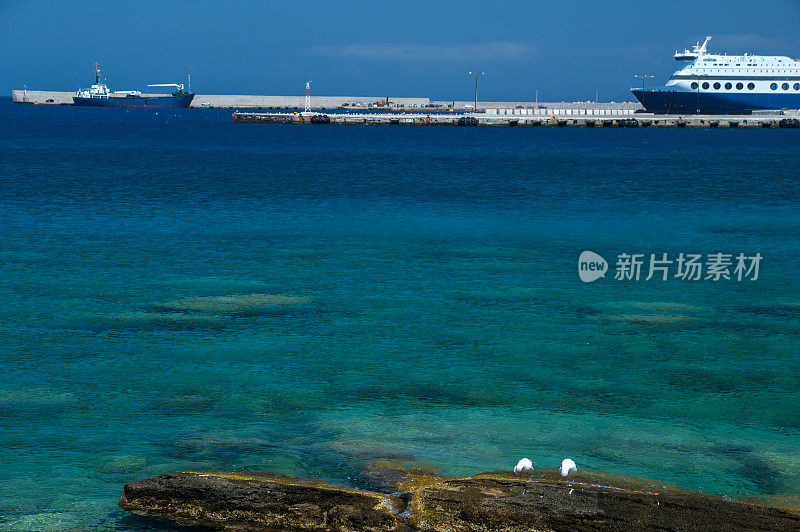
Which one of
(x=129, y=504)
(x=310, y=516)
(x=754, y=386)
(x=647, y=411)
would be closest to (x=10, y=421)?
(x=129, y=504)

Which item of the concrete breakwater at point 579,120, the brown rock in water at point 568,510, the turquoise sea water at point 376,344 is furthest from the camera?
the concrete breakwater at point 579,120

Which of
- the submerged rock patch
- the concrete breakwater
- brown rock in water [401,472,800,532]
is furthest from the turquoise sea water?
the concrete breakwater

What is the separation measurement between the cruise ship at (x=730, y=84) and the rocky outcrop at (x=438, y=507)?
12586cm

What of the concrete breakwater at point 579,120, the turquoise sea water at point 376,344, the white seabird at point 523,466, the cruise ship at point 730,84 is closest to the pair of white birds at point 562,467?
the white seabird at point 523,466

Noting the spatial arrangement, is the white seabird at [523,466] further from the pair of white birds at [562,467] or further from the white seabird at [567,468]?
the white seabird at [567,468]

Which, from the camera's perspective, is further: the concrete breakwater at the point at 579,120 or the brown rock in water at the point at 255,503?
the concrete breakwater at the point at 579,120

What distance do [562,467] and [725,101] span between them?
12728 centimetres

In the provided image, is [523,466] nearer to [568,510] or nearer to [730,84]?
[568,510]

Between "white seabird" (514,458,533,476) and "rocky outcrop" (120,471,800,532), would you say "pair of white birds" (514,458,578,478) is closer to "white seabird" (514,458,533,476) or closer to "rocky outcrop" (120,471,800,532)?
"white seabird" (514,458,533,476)

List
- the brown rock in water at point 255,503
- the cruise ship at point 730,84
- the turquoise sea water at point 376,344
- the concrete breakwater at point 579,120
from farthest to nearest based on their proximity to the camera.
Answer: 1. the cruise ship at point 730,84
2. the concrete breakwater at point 579,120
3. the turquoise sea water at point 376,344
4. the brown rock in water at point 255,503

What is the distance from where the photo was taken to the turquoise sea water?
36.0 feet

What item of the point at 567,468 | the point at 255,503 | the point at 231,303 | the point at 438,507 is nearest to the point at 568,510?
the point at 438,507

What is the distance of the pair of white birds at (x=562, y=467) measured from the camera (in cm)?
988

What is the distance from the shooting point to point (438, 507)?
8594 mm
